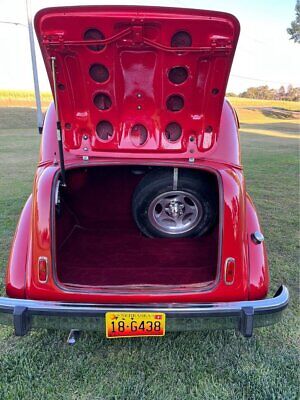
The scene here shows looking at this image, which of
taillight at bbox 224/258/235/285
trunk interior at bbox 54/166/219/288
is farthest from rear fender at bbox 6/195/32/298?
taillight at bbox 224/258/235/285

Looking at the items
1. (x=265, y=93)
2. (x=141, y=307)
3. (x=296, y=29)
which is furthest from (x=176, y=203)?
(x=265, y=93)

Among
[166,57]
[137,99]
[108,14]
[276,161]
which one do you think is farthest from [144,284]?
[276,161]

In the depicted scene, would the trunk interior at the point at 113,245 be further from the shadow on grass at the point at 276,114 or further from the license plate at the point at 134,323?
the shadow on grass at the point at 276,114

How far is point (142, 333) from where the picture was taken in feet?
7.91

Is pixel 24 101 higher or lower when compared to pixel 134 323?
lower

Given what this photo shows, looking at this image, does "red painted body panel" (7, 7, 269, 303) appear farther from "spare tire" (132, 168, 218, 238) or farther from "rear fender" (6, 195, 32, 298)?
"spare tire" (132, 168, 218, 238)

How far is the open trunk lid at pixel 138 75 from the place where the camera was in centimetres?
225

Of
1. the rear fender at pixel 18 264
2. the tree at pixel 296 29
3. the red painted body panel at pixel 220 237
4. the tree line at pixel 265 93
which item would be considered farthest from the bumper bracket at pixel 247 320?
the tree line at pixel 265 93

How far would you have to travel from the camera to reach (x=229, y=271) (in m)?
2.55

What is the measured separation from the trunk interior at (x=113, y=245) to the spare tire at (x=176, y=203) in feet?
0.57

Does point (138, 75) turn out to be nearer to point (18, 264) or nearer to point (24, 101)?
point (18, 264)

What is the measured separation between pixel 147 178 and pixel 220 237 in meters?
0.83

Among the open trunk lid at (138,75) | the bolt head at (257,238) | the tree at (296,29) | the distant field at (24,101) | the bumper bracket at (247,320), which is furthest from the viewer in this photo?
the distant field at (24,101)

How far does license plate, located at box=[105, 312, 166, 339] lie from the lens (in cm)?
238
